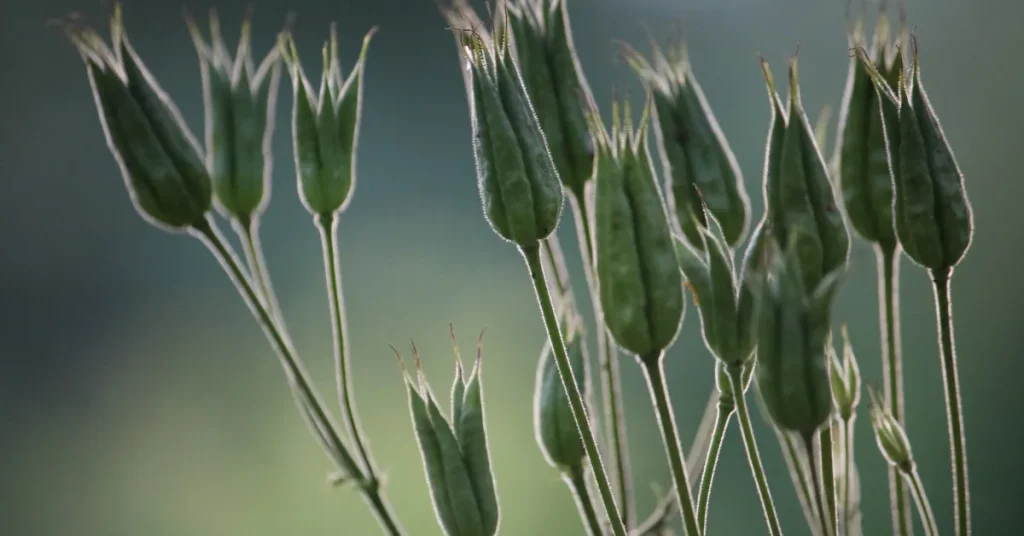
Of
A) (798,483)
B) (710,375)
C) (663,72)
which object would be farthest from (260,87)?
(710,375)

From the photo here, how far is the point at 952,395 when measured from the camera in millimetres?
355

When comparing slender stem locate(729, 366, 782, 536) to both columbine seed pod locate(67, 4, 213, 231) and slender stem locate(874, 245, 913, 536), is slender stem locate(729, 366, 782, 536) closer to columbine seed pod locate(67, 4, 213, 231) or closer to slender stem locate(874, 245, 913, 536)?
slender stem locate(874, 245, 913, 536)

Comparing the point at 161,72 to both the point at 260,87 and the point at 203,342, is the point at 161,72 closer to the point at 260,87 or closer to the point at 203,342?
the point at 203,342

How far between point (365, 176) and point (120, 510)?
23.0 inches

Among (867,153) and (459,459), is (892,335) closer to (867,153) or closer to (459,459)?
(867,153)

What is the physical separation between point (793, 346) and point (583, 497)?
0.47ft

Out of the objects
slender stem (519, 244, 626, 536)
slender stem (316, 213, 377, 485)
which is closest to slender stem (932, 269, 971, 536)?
slender stem (519, 244, 626, 536)

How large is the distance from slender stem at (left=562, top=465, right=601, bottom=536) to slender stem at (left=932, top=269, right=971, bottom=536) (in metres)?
0.14

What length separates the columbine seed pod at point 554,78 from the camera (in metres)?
0.43

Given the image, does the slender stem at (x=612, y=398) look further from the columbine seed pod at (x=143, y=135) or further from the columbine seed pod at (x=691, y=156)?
the columbine seed pod at (x=143, y=135)

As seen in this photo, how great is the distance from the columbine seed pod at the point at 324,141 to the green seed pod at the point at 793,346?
8.5 inches

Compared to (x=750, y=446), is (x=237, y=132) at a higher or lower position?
higher

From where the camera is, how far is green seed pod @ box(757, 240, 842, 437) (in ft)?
1.00

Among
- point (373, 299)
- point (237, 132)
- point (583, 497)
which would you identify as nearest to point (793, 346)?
point (583, 497)
